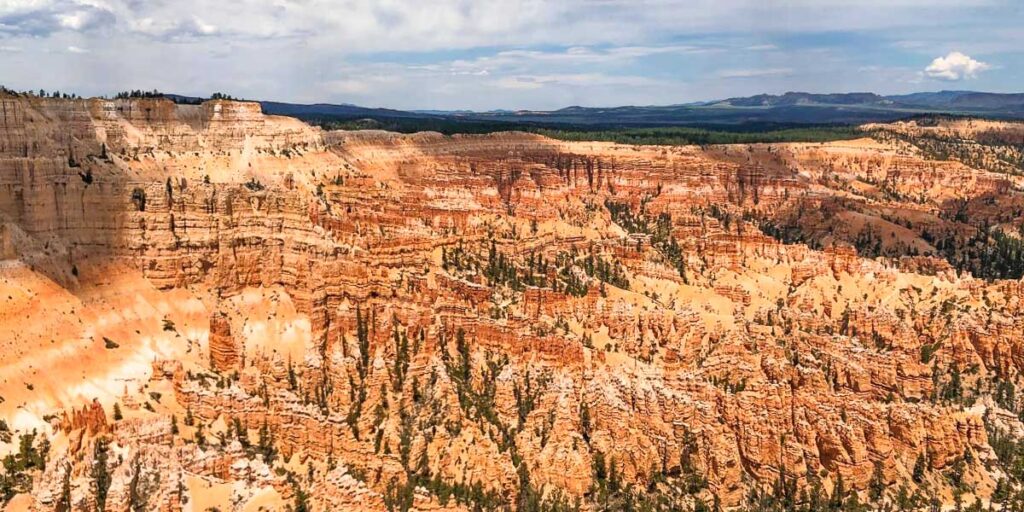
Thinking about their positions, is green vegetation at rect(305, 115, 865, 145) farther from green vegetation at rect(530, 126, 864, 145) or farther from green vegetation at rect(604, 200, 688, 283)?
green vegetation at rect(604, 200, 688, 283)

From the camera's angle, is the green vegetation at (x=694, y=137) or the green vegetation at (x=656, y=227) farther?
the green vegetation at (x=694, y=137)

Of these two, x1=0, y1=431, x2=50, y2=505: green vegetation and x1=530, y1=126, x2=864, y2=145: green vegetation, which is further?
x1=530, y1=126, x2=864, y2=145: green vegetation

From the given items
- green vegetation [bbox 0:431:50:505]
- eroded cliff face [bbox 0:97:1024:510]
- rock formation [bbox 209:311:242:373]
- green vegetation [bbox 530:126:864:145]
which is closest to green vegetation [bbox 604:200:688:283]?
eroded cliff face [bbox 0:97:1024:510]

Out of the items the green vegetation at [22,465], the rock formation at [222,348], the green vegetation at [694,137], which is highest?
the green vegetation at [694,137]

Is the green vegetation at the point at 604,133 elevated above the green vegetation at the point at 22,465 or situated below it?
above

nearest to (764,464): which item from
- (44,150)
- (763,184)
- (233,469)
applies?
(233,469)

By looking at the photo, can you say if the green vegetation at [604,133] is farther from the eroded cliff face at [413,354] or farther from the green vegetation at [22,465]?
the green vegetation at [22,465]

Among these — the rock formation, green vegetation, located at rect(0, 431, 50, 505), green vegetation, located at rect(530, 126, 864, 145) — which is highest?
green vegetation, located at rect(530, 126, 864, 145)

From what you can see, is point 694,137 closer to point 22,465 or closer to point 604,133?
point 604,133

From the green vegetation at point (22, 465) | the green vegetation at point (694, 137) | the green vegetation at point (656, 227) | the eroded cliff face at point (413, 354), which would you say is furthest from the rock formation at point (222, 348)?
the green vegetation at point (694, 137)

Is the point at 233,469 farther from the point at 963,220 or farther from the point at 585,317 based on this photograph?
the point at 963,220
